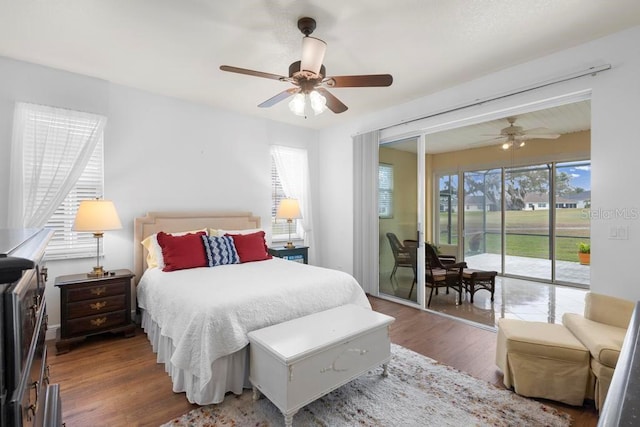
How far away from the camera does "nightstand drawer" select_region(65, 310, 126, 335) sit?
2914mm

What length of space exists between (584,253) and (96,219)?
7274 mm

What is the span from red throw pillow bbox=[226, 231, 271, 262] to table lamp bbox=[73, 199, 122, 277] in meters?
1.24

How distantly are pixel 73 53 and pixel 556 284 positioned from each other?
7522 mm

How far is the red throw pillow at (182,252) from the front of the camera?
3.19 meters

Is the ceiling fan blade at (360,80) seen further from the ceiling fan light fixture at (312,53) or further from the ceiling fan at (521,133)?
the ceiling fan at (521,133)

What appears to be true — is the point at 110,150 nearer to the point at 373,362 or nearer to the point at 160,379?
the point at 160,379

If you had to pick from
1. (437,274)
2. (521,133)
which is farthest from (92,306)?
(521,133)

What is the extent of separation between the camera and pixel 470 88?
3525 millimetres

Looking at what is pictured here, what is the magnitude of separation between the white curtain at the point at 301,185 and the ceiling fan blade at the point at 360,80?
2.75 m

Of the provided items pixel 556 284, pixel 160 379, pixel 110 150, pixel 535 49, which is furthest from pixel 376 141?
pixel 556 284

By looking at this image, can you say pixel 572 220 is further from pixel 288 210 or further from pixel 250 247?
pixel 250 247

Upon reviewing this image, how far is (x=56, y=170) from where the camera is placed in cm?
314

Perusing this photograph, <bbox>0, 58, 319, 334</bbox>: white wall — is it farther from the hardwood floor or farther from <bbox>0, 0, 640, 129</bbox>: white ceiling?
the hardwood floor

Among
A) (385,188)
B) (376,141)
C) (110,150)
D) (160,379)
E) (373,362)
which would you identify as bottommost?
(160,379)
